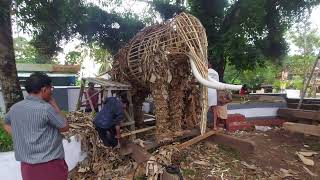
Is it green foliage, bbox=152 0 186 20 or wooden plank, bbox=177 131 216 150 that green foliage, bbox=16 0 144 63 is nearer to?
green foliage, bbox=152 0 186 20

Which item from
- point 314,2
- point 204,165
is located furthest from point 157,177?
point 314,2

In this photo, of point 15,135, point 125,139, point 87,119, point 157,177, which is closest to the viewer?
point 15,135

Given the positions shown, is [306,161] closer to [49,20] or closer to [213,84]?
[213,84]

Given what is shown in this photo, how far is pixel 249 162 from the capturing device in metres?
5.25

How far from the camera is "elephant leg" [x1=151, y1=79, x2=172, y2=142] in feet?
18.2

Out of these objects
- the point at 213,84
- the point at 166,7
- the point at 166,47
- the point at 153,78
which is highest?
the point at 166,7

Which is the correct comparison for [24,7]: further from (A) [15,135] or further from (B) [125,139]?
(A) [15,135]

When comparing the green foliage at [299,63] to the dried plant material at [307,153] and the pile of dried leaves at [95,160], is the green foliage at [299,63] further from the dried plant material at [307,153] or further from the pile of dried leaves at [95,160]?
the pile of dried leaves at [95,160]

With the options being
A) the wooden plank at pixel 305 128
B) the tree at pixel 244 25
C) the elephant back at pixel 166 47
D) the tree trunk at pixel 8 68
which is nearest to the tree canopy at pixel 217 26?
the tree at pixel 244 25

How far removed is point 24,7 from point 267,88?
12697 mm

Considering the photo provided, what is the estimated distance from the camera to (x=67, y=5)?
7449mm

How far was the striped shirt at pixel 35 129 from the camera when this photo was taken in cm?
307

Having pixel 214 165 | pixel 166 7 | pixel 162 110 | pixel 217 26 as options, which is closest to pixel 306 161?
pixel 214 165

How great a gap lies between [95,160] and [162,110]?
1534mm
